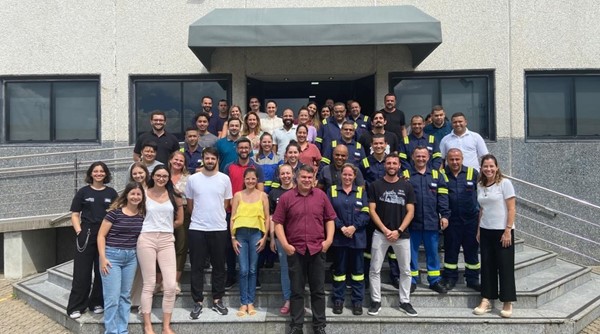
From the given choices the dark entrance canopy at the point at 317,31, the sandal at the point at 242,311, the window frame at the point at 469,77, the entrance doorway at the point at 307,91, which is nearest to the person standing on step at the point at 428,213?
the sandal at the point at 242,311

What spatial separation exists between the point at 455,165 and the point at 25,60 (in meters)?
8.83

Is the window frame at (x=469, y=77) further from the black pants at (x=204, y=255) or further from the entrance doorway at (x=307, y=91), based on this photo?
the black pants at (x=204, y=255)

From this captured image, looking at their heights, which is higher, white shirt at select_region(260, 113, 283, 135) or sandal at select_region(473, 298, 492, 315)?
white shirt at select_region(260, 113, 283, 135)

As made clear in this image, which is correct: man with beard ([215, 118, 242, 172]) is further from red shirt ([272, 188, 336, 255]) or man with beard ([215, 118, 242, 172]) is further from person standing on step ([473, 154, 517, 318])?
person standing on step ([473, 154, 517, 318])

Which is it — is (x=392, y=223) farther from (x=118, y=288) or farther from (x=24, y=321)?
(x=24, y=321)

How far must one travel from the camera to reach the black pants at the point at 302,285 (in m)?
4.88

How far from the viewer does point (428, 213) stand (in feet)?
18.0

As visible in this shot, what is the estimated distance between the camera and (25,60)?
9.31 meters

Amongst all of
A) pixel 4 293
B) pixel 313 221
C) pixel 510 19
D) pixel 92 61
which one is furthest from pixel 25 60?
pixel 510 19

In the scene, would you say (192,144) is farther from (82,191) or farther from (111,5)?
(111,5)

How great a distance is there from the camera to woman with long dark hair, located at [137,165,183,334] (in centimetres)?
487

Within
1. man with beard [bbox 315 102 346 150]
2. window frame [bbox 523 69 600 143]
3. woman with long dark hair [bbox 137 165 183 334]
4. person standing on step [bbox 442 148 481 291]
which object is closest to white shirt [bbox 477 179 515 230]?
person standing on step [bbox 442 148 481 291]

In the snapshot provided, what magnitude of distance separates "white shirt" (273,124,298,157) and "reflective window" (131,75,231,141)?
328 cm

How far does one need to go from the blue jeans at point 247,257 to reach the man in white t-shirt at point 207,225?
216 mm
